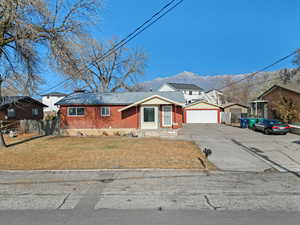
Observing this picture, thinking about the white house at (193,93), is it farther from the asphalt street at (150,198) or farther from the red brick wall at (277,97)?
the asphalt street at (150,198)

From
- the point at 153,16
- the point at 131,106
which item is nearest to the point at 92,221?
the point at 153,16

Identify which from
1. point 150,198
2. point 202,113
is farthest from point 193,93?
point 150,198

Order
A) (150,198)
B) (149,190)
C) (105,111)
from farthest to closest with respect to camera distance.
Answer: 1. (105,111)
2. (149,190)
3. (150,198)

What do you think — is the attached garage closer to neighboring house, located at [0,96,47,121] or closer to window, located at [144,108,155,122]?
window, located at [144,108,155,122]

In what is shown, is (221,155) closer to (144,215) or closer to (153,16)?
(144,215)

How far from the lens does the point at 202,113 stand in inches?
1214

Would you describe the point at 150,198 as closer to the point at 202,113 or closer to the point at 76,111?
the point at 76,111

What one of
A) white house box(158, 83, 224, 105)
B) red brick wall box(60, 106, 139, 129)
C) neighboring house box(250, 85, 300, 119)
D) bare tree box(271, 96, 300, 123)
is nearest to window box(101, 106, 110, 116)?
red brick wall box(60, 106, 139, 129)

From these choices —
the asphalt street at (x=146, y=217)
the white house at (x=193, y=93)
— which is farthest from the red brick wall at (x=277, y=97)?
the white house at (x=193, y=93)

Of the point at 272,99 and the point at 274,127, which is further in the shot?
the point at 272,99

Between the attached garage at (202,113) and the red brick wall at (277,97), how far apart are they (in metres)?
7.24

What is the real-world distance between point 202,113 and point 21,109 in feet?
92.5

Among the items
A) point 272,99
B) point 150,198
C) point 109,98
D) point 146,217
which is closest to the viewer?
point 146,217

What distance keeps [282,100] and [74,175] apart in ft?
78.3
